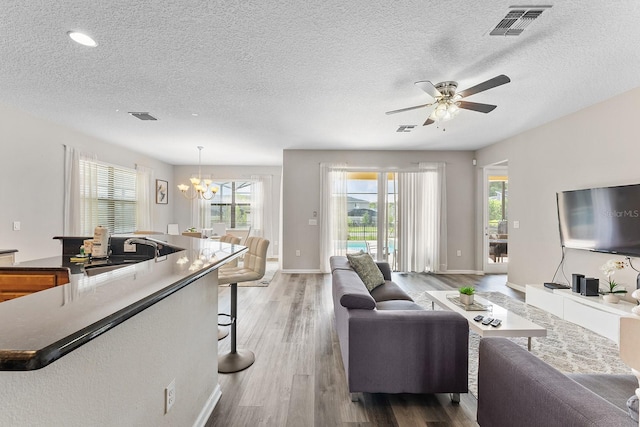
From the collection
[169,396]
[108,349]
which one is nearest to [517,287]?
[169,396]

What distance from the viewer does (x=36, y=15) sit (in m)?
2.06

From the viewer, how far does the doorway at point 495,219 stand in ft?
20.8

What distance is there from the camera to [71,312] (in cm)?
71

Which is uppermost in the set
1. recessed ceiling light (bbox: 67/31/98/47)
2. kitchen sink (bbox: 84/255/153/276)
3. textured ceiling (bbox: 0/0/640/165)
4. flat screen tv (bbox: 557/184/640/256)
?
textured ceiling (bbox: 0/0/640/165)

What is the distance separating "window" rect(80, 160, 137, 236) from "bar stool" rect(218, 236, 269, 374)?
112 inches

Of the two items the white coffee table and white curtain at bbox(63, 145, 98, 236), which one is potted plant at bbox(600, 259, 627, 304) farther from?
white curtain at bbox(63, 145, 98, 236)

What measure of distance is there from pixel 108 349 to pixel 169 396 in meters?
0.56

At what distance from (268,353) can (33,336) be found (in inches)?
96.1

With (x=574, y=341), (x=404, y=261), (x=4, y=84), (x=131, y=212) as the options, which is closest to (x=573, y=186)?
(x=574, y=341)

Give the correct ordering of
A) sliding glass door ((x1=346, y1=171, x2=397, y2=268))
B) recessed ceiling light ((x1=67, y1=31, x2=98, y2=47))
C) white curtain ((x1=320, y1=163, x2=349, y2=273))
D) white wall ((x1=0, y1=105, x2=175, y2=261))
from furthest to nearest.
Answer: sliding glass door ((x1=346, y1=171, x2=397, y2=268)) → white curtain ((x1=320, y1=163, x2=349, y2=273)) → white wall ((x1=0, y1=105, x2=175, y2=261)) → recessed ceiling light ((x1=67, y1=31, x2=98, y2=47))

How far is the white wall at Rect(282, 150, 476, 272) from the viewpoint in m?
6.42

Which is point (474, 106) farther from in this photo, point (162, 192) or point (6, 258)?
point (162, 192)

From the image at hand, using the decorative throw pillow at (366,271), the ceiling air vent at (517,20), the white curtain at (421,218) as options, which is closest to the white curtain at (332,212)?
the white curtain at (421,218)

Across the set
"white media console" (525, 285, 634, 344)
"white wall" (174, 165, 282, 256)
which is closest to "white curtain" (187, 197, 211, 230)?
"white wall" (174, 165, 282, 256)
